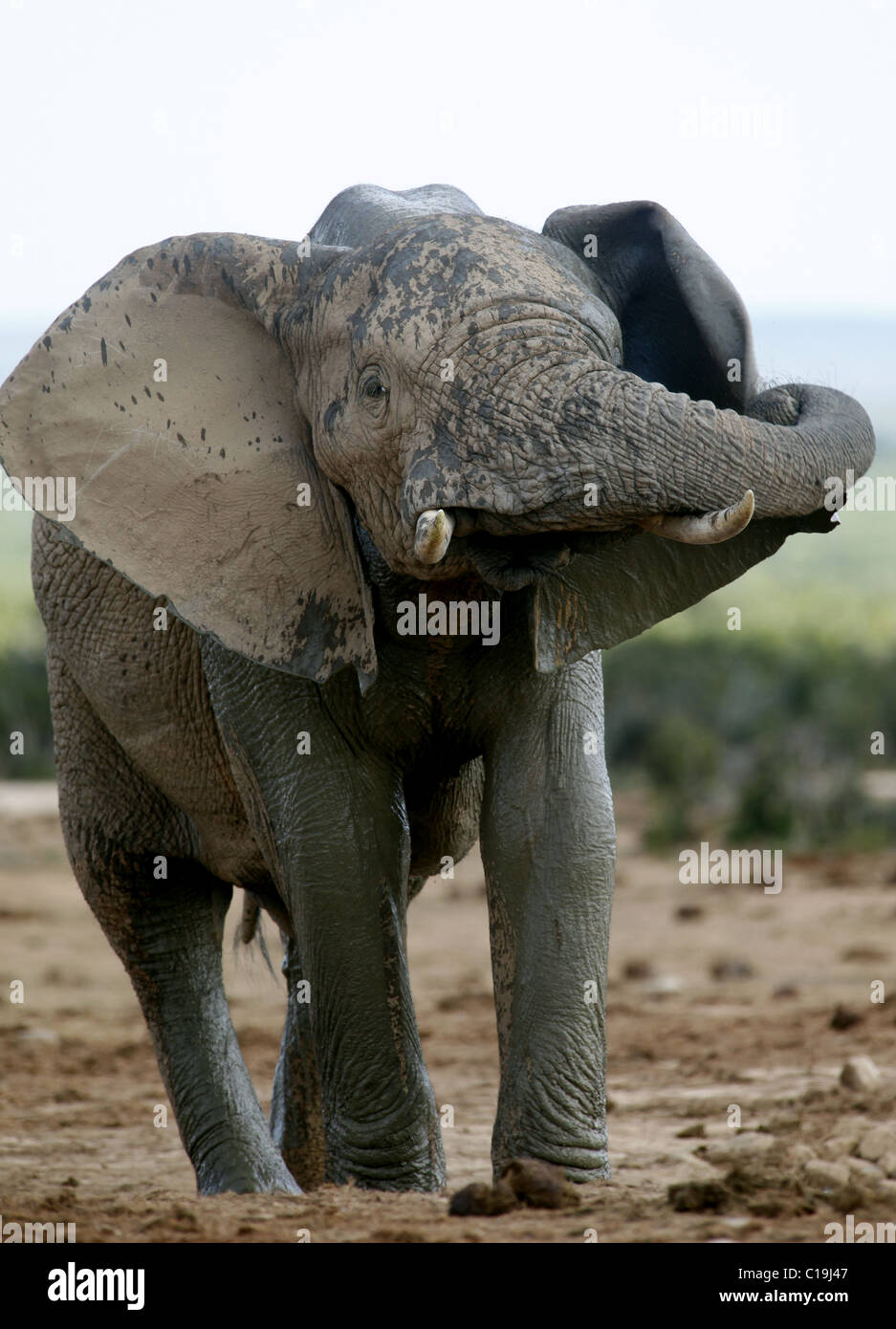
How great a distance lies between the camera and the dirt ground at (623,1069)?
159 inches

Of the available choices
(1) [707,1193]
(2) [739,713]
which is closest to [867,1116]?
(1) [707,1193]

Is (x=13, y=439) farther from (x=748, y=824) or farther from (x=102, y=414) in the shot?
(x=748, y=824)

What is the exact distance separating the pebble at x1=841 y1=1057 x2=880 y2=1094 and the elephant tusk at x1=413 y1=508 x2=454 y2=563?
3.19m

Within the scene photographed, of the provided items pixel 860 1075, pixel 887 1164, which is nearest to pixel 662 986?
pixel 860 1075

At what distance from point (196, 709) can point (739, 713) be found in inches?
639

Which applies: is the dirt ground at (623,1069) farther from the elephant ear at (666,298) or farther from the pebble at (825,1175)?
the elephant ear at (666,298)

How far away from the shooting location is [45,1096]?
7414 millimetres

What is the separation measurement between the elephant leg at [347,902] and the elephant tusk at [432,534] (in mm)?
753

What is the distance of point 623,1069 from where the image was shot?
7406 millimetres

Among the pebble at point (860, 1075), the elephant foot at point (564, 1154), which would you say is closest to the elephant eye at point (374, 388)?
the elephant foot at point (564, 1154)

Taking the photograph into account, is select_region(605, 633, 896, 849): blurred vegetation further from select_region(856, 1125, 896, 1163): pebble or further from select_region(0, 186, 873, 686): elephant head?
select_region(0, 186, 873, 686): elephant head

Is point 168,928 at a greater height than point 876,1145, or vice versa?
point 168,928

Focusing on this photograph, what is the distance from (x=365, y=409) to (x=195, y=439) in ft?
1.82

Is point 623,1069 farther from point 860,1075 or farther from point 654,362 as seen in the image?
point 654,362
